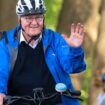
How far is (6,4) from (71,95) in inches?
350

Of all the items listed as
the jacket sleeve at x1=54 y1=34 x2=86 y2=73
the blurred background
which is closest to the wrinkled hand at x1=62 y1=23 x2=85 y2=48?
the jacket sleeve at x1=54 y1=34 x2=86 y2=73

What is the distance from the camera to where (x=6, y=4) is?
52.7 feet

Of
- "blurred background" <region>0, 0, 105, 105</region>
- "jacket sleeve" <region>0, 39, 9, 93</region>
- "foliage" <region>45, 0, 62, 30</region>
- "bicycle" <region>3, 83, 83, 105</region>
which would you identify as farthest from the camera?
"foliage" <region>45, 0, 62, 30</region>

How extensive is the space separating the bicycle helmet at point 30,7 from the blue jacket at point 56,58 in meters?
0.25

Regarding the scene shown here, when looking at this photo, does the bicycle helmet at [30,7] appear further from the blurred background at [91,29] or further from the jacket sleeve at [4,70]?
the blurred background at [91,29]

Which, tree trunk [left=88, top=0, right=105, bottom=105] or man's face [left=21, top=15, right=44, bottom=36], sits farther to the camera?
tree trunk [left=88, top=0, right=105, bottom=105]

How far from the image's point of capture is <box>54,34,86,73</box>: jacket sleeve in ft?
24.5

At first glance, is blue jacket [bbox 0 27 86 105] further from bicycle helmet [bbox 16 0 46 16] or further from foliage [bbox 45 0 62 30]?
foliage [bbox 45 0 62 30]

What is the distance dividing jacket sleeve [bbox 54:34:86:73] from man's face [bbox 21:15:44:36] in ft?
0.84

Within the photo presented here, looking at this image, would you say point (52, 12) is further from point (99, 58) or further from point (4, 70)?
point (4, 70)

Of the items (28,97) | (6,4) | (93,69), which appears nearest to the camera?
(28,97)

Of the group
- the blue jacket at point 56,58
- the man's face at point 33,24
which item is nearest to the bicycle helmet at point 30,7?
the man's face at point 33,24

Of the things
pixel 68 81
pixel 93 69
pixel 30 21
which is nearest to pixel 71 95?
pixel 68 81

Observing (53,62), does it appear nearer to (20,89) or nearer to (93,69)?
(20,89)
